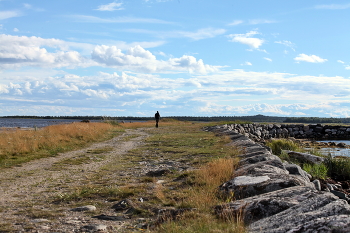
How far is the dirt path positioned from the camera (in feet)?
16.2

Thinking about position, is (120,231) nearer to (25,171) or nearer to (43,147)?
(25,171)

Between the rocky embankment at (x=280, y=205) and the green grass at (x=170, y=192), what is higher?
the rocky embankment at (x=280, y=205)

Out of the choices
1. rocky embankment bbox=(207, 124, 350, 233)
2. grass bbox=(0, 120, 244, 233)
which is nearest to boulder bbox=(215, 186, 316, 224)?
rocky embankment bbox=(207, 124, 350, 233)

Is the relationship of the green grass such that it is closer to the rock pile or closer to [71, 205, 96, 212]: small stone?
[71, 205, 96, 212]: small stone

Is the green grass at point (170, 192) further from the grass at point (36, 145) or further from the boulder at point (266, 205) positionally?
the grass at point (36, 145)

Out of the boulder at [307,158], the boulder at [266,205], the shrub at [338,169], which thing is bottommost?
the shrub at [338,169]

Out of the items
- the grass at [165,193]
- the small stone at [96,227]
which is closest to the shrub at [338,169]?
the grass at [165,193]

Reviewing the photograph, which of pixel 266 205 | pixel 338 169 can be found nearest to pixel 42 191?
pixel 266 205

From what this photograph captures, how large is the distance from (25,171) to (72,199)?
4.36 meters

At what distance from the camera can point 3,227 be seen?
473 cm

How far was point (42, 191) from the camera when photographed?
23.7 ft

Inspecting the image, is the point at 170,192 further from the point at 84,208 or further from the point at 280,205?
the point at 280,205

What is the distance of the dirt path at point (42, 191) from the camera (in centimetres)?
493

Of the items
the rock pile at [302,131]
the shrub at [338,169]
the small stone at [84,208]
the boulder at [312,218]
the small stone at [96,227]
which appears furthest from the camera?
the rock pile at [302,131]
